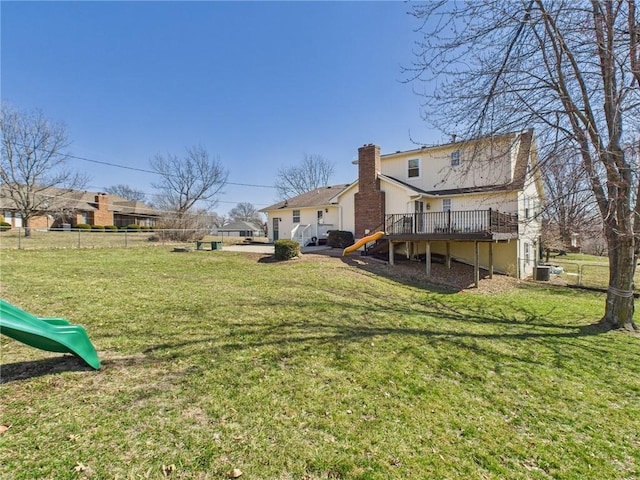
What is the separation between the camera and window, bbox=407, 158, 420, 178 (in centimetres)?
1796

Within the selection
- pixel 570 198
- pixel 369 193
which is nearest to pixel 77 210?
pixel 369 193

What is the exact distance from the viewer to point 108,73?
15344 millimetres

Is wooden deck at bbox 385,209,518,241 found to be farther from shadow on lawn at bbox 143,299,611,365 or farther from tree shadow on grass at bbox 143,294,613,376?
tree shadow on grass at bbox 143,294,613,376

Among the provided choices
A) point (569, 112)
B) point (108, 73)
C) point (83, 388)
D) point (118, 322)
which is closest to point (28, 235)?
point (108, 73)

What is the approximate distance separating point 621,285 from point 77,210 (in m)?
44.9

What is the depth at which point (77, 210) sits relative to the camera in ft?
113

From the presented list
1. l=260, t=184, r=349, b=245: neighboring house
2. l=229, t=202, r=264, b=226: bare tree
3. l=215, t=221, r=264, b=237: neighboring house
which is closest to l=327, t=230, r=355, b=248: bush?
l=260, t=184, r=349, b=245: neighboring house

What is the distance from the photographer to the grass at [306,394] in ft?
8.05

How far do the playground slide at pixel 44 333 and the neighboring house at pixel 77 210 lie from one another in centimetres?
2843

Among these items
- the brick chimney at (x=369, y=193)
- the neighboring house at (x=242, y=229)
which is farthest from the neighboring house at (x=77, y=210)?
the brick chimney at (x=369, y=193)

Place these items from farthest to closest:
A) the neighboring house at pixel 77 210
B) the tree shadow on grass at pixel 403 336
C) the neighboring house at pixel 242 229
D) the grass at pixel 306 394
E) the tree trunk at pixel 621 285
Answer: the neighboring house at pixel 242 229, the neighboring house at pixel 77 210, the tree trunk at pixel 621 285, the tree shadow on grass at pixel 403 336, the grass at pixel 306 394

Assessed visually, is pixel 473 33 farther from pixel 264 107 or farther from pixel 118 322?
pixel 264 107

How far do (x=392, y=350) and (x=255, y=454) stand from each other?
293 cm

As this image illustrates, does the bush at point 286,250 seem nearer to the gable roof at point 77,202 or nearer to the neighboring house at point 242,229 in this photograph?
the gable roof at point 77,202
